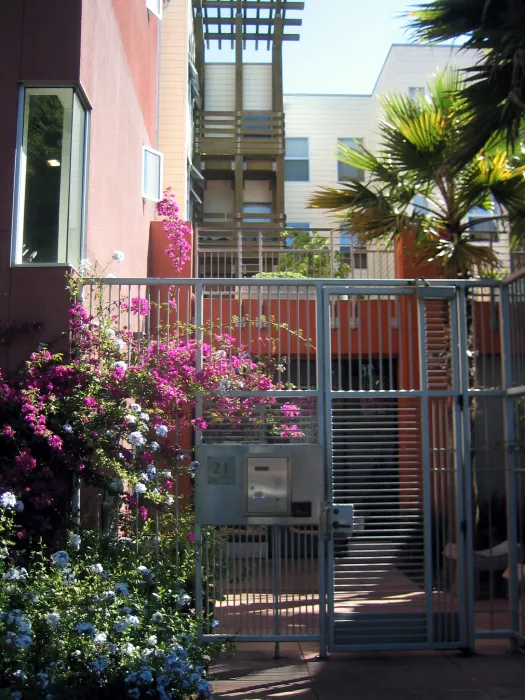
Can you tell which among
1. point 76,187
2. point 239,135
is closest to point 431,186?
point 76,187

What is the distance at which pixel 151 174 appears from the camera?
1184 centimetres

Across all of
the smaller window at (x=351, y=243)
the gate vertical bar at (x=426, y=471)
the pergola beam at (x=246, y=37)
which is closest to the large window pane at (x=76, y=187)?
the gate vertical bar at (x=426, y=471)

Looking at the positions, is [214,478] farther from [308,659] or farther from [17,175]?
[17,175]

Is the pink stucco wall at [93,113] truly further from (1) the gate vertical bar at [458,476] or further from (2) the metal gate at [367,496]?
(1) the gate vertical bar at [458,476]

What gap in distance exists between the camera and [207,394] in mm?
7219

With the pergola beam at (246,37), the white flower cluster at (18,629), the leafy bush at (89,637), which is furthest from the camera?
the pergola beam at (246,37)

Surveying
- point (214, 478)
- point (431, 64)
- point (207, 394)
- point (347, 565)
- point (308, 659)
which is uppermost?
point (431, 64)

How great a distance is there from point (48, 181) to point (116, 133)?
2203 mm

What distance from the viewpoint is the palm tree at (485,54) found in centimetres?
710

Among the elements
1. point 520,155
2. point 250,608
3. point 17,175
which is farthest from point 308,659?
point 520,155

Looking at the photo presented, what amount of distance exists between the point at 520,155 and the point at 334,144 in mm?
13817

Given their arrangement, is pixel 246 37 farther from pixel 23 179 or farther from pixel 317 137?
pixel 23 179

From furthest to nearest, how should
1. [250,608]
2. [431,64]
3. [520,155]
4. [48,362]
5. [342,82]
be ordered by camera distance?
1. [342,82]
2. [431,64]
3. [520,155]
4. [250,608]
5. [48,362]

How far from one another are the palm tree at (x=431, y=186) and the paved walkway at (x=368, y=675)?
15.9 feet
